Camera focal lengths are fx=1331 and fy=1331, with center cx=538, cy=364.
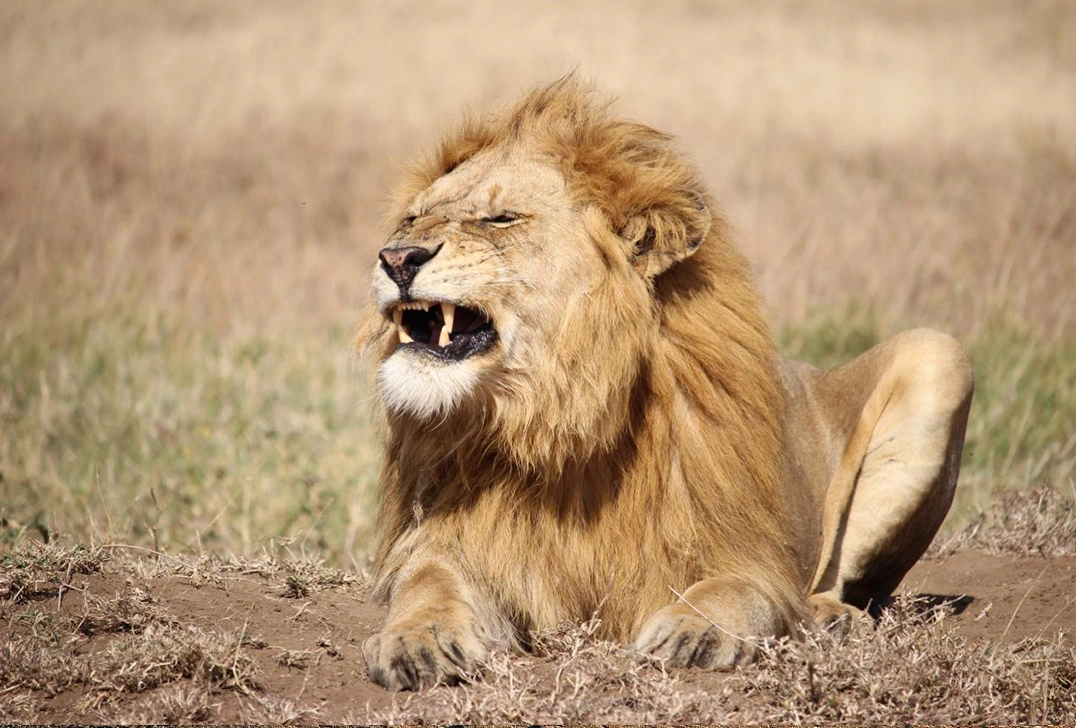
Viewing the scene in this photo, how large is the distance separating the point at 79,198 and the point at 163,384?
438cm

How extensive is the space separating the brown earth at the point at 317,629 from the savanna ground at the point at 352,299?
1cm

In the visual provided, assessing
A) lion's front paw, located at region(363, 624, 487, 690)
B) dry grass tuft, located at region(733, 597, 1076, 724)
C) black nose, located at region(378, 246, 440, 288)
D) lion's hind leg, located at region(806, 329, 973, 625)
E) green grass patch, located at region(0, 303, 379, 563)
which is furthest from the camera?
green grass patch, located at region(0, 303, 379, 563)

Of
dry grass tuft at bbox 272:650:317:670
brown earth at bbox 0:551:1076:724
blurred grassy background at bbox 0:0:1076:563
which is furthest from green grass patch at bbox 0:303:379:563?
dry grass tuft at bbox 272:650:317:670

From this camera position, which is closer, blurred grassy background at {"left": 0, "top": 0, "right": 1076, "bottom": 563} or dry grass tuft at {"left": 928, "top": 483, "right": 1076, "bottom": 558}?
dry grass tuft at {"left": 928, "top": 483, "right": 1076, "bottom": 558}

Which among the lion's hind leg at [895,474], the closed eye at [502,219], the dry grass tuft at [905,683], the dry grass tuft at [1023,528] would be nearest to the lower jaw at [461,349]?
the closed eye at [502,219]

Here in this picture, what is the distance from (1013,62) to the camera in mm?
14211

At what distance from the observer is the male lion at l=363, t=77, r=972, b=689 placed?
386 centimetres

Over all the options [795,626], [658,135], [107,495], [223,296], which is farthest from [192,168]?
[795,626]

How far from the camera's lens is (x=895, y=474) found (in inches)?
191

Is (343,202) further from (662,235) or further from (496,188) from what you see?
(662,235)

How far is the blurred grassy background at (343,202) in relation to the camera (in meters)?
7.79

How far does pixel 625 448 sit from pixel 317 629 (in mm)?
1117

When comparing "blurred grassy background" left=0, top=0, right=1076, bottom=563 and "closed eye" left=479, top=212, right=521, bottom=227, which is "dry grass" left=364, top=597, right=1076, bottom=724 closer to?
"closed eye" left=479, top=212, right=521, bottom=227

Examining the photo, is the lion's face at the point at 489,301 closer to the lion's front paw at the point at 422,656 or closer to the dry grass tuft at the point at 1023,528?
the lion's front paw at the point at 422,656
